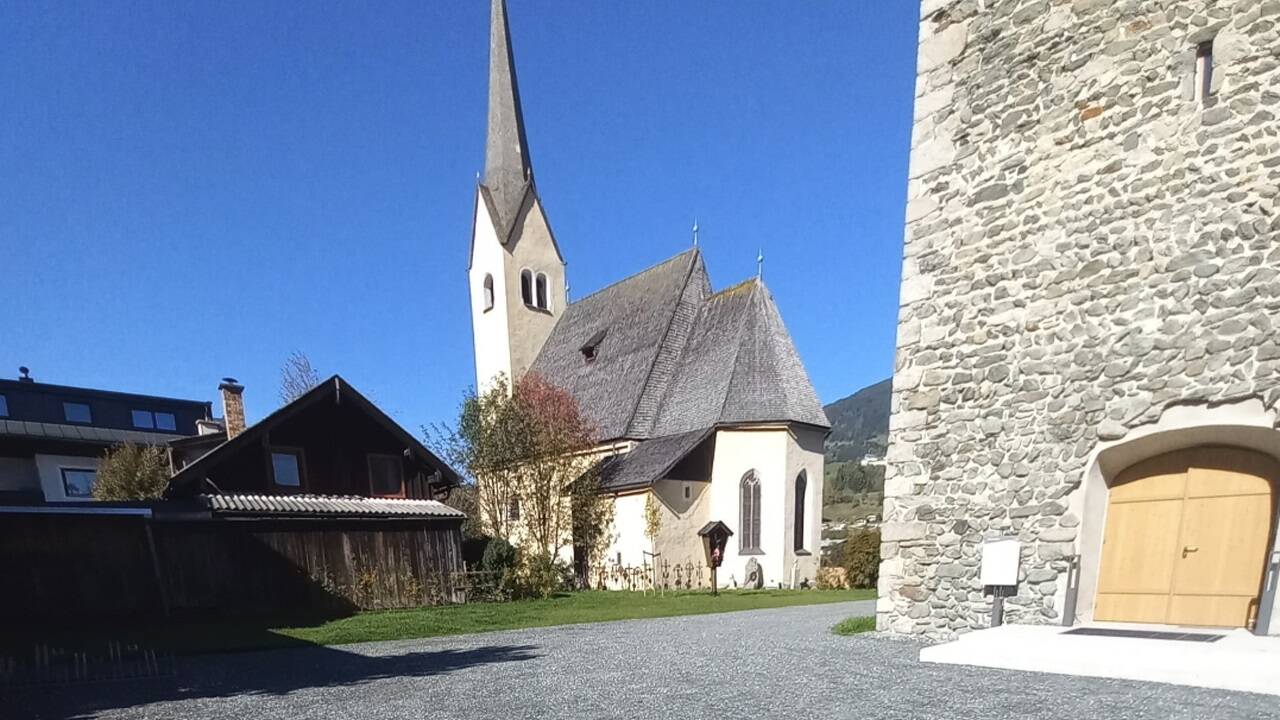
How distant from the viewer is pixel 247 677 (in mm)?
6805

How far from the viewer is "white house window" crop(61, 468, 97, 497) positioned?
2559cm

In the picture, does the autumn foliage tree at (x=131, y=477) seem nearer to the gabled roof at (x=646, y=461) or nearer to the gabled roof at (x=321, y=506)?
the gabled roof at (x=321, y=506)

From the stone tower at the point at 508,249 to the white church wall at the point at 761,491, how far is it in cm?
1276

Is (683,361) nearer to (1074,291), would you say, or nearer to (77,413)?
(1074,291)

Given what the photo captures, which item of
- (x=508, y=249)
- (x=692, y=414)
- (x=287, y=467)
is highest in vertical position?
(x=508, y=249)

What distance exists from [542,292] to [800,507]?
661 inches

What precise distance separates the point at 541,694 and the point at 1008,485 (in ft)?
16.8

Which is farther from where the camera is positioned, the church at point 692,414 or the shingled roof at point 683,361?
the shingled roof at point 683,361

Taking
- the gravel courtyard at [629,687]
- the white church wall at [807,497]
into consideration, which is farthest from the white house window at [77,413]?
the white church wall at [807,497]

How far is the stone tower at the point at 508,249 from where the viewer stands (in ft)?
101

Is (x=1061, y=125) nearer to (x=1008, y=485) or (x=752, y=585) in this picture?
(x=1008, y=485)

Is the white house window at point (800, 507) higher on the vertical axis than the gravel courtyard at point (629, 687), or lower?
higher

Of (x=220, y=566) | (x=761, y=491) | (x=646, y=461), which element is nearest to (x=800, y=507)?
(x=761, y=491)

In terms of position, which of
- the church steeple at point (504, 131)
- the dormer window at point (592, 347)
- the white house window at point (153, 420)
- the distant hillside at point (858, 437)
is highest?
the distant hillside at point (858, 437)
